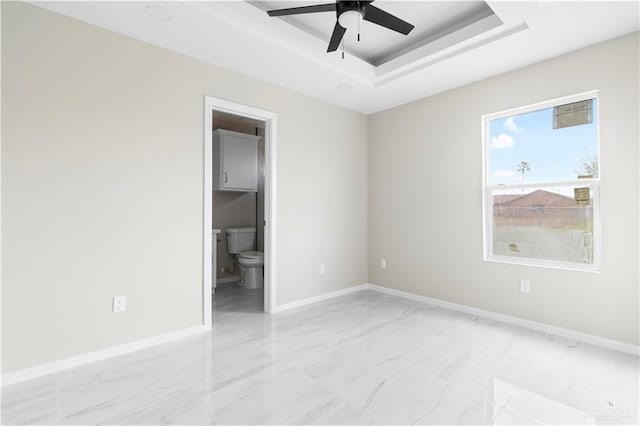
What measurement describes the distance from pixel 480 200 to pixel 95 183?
11.4 ft

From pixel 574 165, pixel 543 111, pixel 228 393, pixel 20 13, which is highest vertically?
pixel 20 13

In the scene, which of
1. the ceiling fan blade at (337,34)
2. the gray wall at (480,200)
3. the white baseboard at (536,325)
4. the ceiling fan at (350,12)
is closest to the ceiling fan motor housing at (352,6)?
the ceiling fan at (350,12)

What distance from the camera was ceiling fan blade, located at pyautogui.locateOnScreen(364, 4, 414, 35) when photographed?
2.01m

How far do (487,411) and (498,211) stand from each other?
2.12m

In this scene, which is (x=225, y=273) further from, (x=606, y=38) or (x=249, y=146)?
(x=606, y=38)

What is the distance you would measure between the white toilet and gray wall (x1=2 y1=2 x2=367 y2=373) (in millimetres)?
1479

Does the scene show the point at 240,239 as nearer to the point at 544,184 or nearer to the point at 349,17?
the point at 349,17

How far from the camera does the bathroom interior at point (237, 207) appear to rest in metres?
4.51

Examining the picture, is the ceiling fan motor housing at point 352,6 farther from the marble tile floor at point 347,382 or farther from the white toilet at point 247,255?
the white toilet at point 247,255

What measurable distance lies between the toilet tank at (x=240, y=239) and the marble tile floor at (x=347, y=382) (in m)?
1.99

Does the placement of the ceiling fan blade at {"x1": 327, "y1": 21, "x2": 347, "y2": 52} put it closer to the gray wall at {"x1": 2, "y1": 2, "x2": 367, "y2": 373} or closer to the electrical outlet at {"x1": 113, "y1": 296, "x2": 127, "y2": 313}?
the gray wall at {"x1": 2, "y1": 2, "x2": 367, "y2": 373}

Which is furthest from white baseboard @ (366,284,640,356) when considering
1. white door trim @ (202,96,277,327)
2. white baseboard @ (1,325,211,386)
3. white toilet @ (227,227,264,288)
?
white baseboard @ (1,325,211,386)

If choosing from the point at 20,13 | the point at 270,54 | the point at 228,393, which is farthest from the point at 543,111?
the point at 20,13

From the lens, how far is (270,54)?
110 inches
